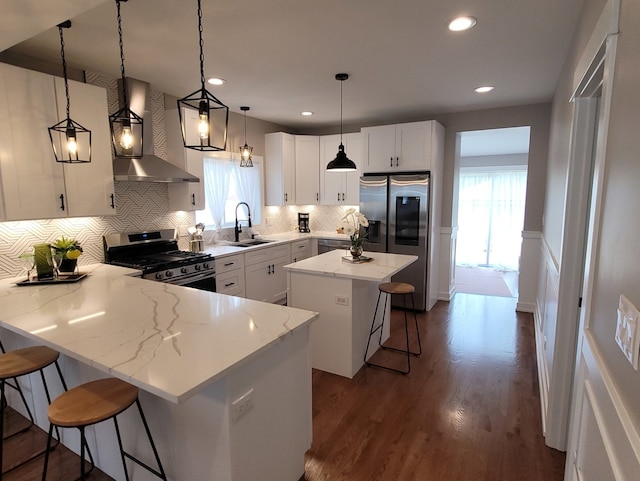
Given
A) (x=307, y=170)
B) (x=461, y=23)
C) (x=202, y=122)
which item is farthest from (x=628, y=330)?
(x=307, y=170)

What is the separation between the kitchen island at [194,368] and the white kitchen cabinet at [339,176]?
3671 millimetres

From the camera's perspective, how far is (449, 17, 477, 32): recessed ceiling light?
221 centimetres

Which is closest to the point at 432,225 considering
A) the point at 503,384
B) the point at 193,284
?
the point at 503,384

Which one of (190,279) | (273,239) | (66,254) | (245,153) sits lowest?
(190,279)

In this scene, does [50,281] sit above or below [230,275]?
above

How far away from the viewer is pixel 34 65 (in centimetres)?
278

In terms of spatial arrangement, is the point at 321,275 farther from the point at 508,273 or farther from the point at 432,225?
the point at 508,273

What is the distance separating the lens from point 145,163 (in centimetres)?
330

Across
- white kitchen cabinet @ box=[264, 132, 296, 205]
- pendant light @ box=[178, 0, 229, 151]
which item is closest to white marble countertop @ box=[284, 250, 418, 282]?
pendant light @ box=[178, 0, 229, 151]

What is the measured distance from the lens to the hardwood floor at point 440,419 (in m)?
2.01

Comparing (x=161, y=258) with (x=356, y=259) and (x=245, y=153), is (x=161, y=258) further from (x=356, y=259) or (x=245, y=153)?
(x=356, y=259)

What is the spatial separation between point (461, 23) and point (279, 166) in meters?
3.35

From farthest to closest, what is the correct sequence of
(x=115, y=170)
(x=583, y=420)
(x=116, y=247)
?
(x=116, y=247)
(x=115, y=170)
(x=583, y=420)

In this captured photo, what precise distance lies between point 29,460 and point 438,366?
9.92ft
